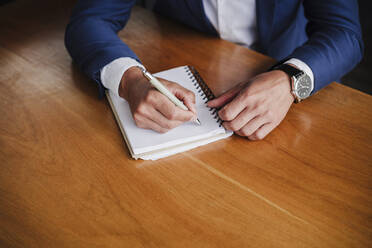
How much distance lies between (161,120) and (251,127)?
234 mm

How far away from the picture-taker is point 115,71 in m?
0.91

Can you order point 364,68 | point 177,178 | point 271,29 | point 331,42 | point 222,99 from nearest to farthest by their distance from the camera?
point 177,178
point 222,99
point 331,42
point 271,29
point 364,68

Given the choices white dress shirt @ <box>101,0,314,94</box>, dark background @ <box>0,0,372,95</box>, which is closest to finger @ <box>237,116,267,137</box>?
white dress shirt @ <box>101,0,314,94</box>

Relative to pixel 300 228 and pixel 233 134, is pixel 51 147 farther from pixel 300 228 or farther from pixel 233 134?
pixel 300 228

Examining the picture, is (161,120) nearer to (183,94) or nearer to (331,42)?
(183,94)

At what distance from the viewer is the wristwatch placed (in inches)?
33.8

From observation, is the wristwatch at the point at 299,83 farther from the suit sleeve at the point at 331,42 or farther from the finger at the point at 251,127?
the finger at the point at 251,127

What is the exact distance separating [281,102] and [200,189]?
35 centimetres

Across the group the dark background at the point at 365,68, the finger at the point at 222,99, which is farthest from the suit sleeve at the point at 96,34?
the dark background at the point at 365,68

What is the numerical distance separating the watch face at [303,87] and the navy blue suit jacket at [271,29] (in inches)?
1.5

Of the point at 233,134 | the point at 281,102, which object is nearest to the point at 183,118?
the point at 233,134

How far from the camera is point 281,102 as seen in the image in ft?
2.74

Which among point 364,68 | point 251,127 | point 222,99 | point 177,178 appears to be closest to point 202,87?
point 222,99

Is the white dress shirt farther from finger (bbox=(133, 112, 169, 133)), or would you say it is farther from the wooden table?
finger (bbox=(133, 112, 169, 133))
